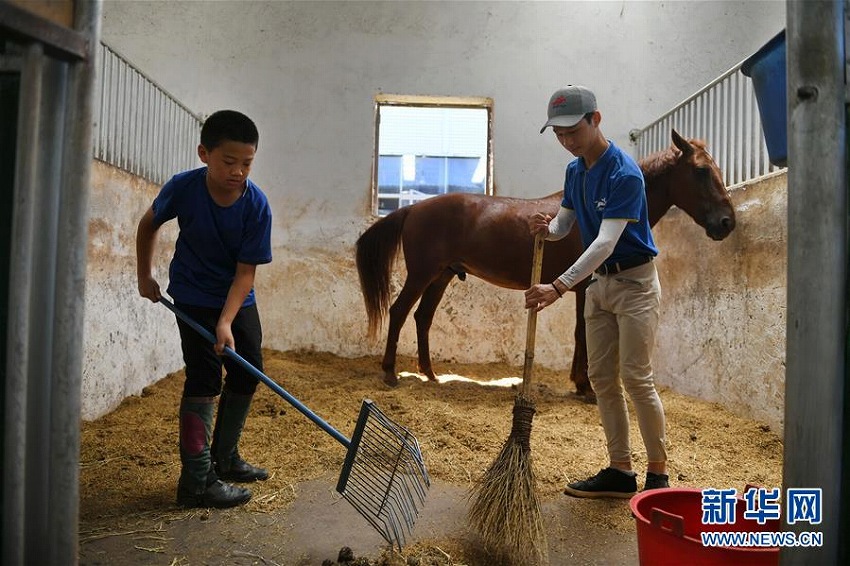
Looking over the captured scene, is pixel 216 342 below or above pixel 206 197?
below

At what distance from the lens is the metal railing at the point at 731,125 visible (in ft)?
13.0

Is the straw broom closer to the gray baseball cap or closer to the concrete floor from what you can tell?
the concrete floor

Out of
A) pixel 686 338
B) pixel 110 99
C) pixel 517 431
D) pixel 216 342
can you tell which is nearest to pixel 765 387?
pixel 686 338

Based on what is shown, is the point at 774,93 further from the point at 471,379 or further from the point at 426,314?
the point at 471,379

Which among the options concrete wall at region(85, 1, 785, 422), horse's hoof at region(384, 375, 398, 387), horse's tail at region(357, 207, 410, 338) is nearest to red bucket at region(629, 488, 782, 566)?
horse's hoof at region(384, 375, 398, 387)

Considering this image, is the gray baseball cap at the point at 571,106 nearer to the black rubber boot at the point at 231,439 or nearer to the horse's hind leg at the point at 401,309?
the black rubber boot at the point at 231,439

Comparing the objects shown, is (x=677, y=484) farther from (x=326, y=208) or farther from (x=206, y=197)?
(x=326, y=208)

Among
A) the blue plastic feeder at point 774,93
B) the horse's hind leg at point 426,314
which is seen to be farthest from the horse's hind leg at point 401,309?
the blue plastic feeder at point 774,93

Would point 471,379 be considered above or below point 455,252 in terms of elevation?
below

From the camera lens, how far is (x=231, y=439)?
7.88ft

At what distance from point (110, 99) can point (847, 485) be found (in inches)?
173

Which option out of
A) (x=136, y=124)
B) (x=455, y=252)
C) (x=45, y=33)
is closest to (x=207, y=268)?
(x=45, y=33)

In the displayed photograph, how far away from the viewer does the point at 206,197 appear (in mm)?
2201

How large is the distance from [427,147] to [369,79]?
35.9 inches
